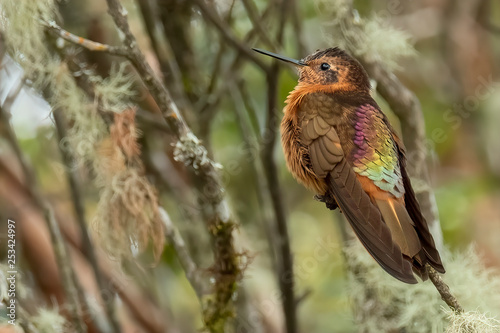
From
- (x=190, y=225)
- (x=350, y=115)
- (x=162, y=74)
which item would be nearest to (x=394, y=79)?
(x=350, y=115)

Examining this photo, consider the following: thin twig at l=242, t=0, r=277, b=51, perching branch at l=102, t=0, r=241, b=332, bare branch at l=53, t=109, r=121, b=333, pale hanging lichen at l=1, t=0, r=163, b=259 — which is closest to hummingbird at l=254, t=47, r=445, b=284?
perching branch at l=102, t=0, r=241, b=332

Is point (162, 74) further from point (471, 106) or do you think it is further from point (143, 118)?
point (471, 106)

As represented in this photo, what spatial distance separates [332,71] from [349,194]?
1.96 ft

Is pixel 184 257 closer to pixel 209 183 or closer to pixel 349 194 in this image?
pixel 209 183

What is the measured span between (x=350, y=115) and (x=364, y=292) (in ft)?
3.06

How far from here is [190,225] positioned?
3.12 meters

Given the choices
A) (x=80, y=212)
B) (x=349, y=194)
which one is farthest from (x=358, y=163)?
(x=80, y=212)

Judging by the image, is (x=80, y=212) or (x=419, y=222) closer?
(x=419, y=222)

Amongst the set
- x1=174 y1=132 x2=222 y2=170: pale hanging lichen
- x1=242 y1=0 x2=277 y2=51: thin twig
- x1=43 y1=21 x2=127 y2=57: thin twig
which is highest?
x1=242 y1=0 x2=277 y2=51: thin twig

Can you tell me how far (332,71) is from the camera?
7.27 feet

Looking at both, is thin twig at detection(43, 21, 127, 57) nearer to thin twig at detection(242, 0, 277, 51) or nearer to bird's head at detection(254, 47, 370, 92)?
bird's head at detection(254, 47, 370, 92)

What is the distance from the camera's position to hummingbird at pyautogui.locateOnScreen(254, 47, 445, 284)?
64.8 inches

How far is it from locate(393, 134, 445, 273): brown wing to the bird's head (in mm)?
265

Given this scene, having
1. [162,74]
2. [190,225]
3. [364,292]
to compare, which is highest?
[162,74]
